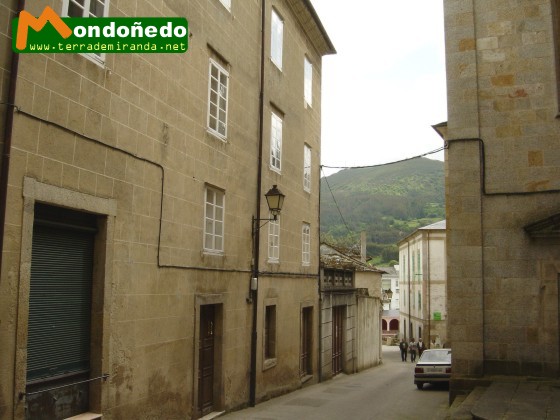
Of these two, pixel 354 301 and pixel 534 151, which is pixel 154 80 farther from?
pixel 354 301

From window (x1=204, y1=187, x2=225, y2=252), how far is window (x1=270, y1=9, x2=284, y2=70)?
16.1 ft

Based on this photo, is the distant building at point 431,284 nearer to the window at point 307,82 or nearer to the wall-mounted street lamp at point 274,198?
the window at point 307,82

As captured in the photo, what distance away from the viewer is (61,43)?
702cm

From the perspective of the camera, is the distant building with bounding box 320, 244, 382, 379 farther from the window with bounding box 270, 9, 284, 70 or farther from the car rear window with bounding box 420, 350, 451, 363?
the window with bounding box 270, 9, 284, 70

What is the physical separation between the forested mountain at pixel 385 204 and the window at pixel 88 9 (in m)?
97.4

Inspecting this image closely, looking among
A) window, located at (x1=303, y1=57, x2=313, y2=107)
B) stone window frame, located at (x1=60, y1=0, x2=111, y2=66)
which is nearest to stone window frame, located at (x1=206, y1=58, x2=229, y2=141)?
stone window frame, located at (x1=60, y1=0, x2=111, y2=66)

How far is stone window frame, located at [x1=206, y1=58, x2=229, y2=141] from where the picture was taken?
1155 cm

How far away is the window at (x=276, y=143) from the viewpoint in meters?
15.2

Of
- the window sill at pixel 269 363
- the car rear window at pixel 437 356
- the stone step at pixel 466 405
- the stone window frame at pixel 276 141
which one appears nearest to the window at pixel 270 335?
the window sill at pixel 269 363

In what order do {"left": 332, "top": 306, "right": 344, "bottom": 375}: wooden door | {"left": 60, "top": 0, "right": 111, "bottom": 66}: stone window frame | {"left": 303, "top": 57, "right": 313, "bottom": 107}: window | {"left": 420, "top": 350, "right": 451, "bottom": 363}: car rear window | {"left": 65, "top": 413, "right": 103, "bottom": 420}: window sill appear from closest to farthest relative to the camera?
{"left": 60, "top": 0, "right": 111, "bottom": 66}: stone window frame → {"left": 65, "top": 413, "right": 103, "bottom": 420}: window sill → {"left": 420, "top": 350, "right": 451, "bottom": 363}: car rear window → {"left": 303, "top": 57, "right": 313, "bottom": 107}: window → {"left": 332, "top": 306, "right": 344, "bottom": 375}: wooden door

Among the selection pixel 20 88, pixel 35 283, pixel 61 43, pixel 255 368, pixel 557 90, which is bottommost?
pixel 255 368

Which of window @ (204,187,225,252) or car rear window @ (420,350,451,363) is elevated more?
window @ (204,187,225,252)

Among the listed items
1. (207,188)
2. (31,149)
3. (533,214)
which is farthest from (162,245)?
(533,214)

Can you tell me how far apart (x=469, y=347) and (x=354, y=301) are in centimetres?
1292
